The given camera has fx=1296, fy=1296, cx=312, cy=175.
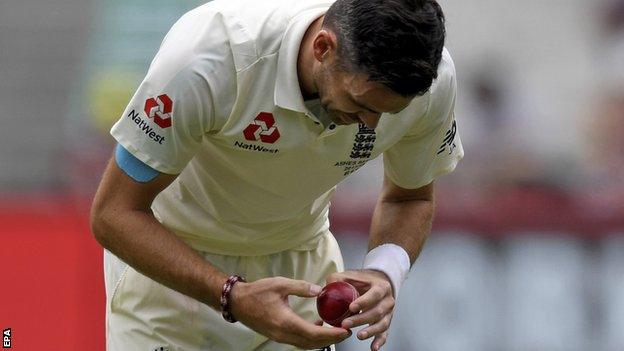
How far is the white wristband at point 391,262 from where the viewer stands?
10.3 ft

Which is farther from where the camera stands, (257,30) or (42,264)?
(42,264)

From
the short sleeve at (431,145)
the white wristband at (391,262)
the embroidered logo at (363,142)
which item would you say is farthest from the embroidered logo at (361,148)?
the white wristband at (391,262)

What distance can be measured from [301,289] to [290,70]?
0.49 m

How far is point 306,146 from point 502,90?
3.86 m

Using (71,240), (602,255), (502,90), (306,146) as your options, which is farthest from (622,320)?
(306,146)

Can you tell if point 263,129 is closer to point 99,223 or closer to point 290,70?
point 290,70

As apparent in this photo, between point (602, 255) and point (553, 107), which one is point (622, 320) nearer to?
point (602, 255)

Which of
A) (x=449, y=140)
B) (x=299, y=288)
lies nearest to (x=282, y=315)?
(x=299, y=288)

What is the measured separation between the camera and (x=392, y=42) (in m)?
2.64

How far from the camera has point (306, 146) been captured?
2.96 m

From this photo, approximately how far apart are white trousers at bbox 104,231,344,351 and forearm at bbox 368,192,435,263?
246 mm

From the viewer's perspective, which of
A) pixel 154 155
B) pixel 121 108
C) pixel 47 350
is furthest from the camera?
pixel 121 108

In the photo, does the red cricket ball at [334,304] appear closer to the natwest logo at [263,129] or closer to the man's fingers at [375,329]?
the man's fingers at [375,329]

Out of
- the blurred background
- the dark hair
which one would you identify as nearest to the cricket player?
the dark hair
